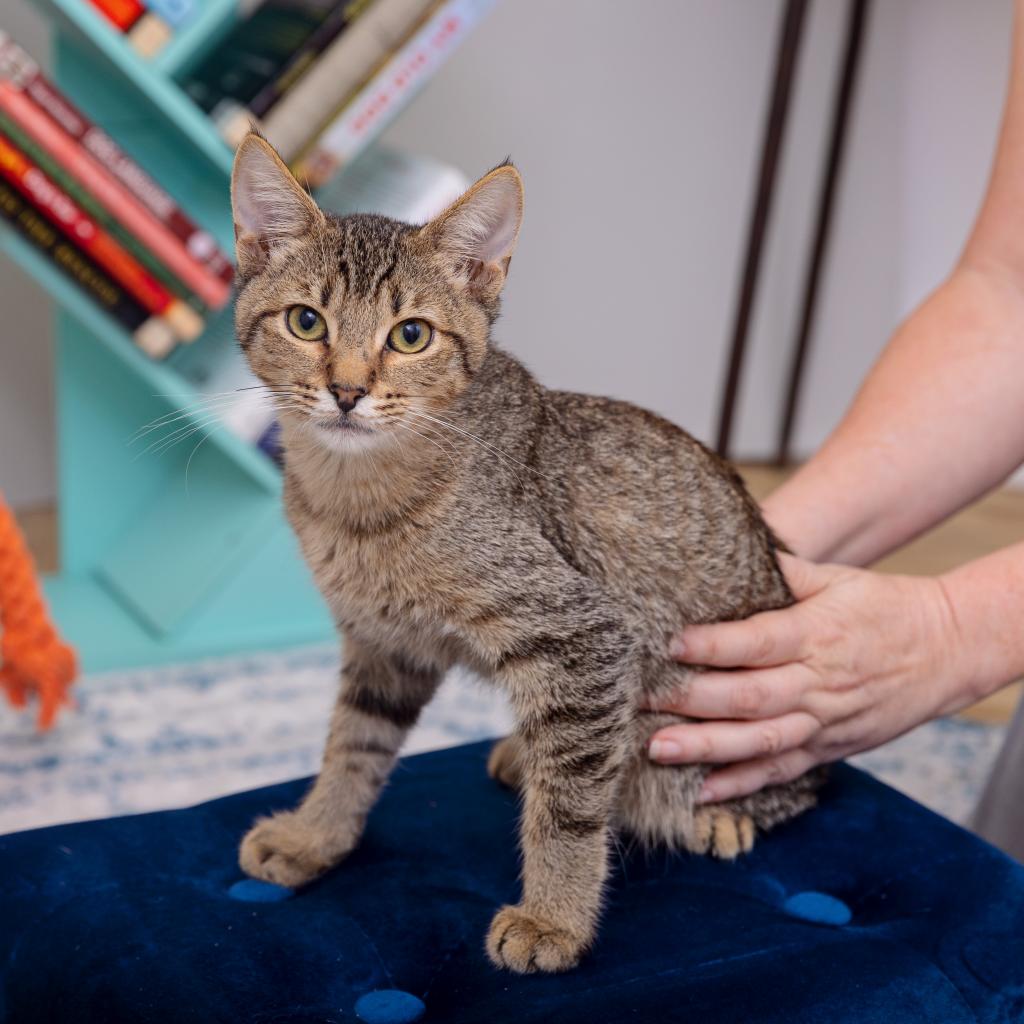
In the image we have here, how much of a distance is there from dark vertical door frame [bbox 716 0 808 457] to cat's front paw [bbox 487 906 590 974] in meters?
2.34

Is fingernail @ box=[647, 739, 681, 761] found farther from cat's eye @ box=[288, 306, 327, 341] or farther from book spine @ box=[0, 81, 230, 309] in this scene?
book spine @ box=[0, 81, 230, 309]

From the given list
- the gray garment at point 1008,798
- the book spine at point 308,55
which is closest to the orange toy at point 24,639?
the book spine at point 308,55

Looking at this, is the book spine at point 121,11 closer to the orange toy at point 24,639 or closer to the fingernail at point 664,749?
the orange toy at point 24,639

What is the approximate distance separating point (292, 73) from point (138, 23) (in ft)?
0.83

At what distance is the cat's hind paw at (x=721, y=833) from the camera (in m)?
1.06

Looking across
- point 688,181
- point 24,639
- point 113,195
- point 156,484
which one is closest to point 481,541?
point 24,639

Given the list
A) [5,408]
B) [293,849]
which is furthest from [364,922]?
[5,408]

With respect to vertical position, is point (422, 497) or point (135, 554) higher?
point (422, 497)

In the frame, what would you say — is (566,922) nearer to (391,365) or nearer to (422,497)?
(422,497)

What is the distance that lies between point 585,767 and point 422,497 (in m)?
0.26

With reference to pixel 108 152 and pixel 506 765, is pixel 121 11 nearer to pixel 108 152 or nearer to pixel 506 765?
pixel 108 152

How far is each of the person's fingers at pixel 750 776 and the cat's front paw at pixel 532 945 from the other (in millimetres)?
212

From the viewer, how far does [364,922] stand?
3.03 feet

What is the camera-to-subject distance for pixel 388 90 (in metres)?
2.03
